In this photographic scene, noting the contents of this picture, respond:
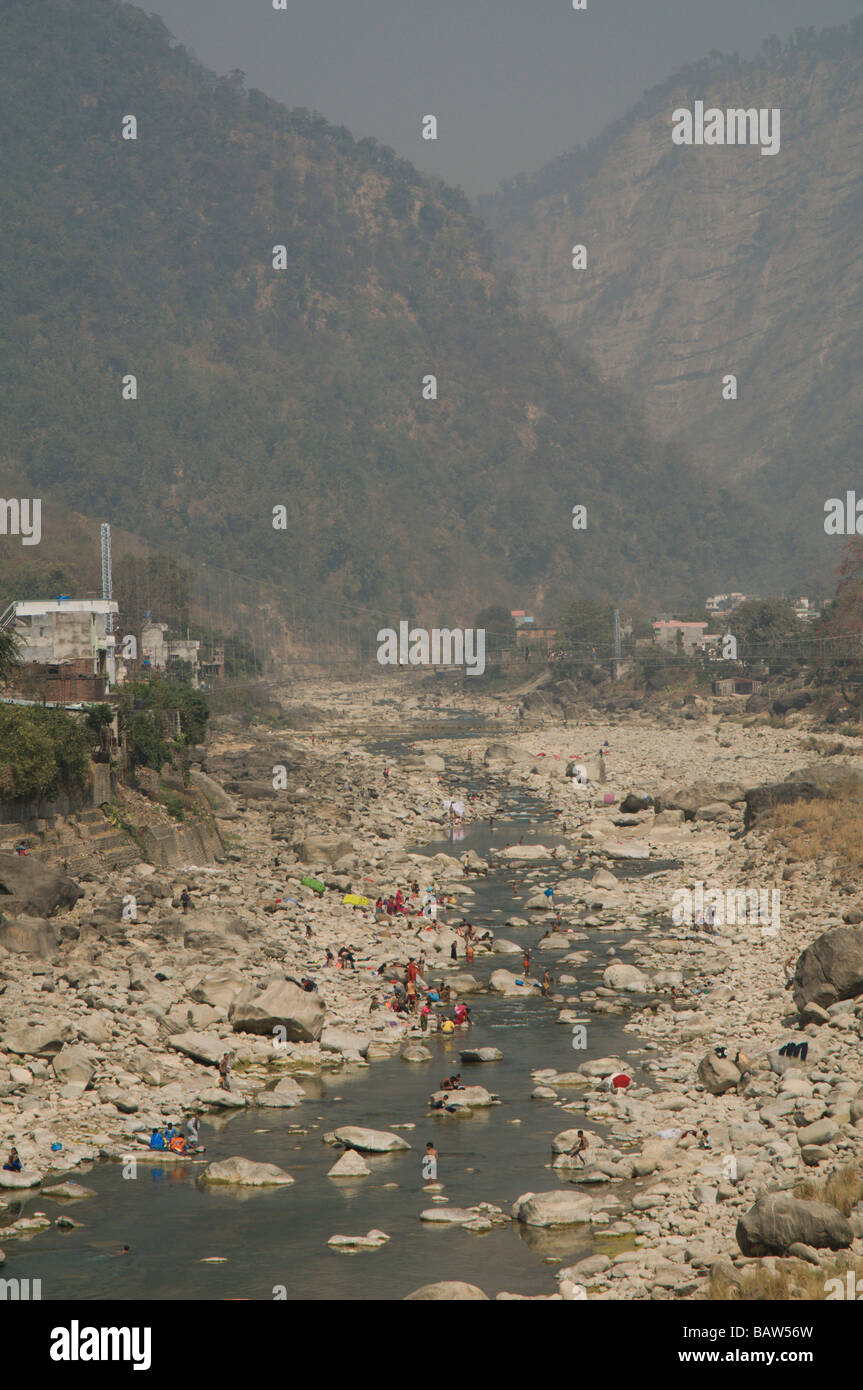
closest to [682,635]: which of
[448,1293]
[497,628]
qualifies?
[497,628]

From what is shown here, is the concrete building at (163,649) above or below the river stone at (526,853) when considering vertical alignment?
above

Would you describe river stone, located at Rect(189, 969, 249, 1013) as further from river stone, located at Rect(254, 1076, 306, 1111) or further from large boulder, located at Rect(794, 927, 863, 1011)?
large boulder, located at Rect(794, 927, 863, 1011)

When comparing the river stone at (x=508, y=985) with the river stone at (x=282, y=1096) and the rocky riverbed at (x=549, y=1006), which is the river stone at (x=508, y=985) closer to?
the rocky riverbed at (x=549, y=1006)

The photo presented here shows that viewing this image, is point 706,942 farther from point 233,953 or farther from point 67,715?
point 67,715

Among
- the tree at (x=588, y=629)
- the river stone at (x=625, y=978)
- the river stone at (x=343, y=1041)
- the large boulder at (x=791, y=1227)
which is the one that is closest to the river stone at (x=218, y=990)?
the river stone at (x=343, y=1041)

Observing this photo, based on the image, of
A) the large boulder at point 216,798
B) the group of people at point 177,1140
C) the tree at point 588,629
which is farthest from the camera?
the tree at point 588,629

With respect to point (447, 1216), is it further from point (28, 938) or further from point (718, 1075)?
point (28, 938)
